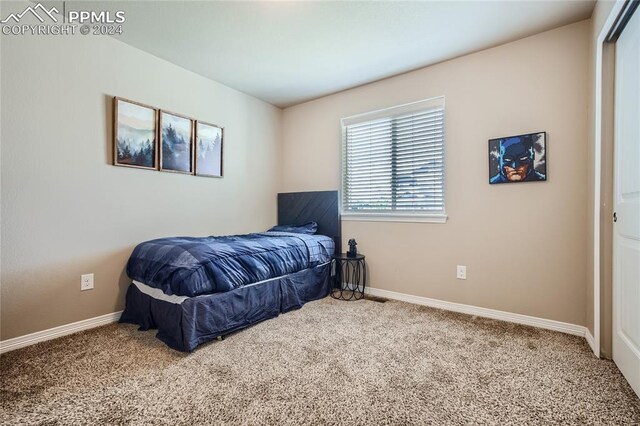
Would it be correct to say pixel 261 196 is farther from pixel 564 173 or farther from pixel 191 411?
pixel 564 173

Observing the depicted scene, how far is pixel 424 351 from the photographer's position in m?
1.93

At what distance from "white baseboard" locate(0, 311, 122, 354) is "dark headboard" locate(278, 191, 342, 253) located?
209 centimetres

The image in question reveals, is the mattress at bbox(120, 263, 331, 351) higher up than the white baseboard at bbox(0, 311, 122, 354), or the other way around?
the mattress at bbox(120, 263, 331, 351)

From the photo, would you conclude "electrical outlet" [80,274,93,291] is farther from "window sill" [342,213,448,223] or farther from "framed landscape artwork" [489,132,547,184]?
"framed landscape artwork" [489,132,547,184]

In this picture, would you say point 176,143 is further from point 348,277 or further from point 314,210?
point 348,277

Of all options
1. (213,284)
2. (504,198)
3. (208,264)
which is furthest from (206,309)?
(504,198)

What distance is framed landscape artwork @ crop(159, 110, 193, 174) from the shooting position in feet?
9.11

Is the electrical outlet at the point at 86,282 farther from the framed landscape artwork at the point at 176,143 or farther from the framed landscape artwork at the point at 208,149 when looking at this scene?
the framed landscape artwork at the point at 208,149

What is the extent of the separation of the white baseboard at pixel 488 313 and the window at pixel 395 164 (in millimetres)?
795

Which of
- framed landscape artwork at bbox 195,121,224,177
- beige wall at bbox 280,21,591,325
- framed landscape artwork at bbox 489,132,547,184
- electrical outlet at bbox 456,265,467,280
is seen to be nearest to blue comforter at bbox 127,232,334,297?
framed landscape artwork at bbox 195,121,224,177

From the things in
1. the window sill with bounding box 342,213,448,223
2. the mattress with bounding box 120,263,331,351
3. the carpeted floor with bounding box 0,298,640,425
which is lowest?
the carpeted floor with bounding box 0,298,640,425

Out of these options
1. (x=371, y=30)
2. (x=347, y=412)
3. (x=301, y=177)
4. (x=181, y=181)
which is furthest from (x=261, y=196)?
(x=347, y=412)

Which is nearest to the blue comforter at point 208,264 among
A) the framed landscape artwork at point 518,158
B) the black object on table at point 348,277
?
the black object on table at point 348,277

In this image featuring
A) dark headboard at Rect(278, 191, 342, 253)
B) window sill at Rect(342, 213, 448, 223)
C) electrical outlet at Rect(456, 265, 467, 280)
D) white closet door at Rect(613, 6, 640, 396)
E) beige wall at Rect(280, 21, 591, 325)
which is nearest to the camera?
white closet door at Rect(613, 6, 640, 396)
